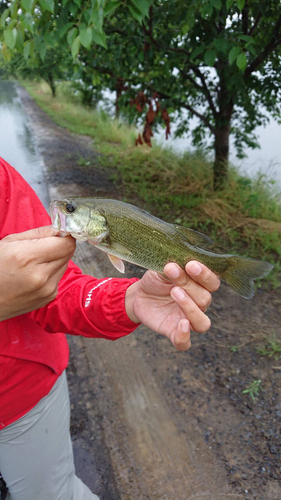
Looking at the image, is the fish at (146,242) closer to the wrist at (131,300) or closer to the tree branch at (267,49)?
the wrist at (131,300)

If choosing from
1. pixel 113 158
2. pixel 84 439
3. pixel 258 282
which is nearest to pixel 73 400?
pixel 84 439

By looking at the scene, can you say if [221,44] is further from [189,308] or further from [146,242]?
[189,308]

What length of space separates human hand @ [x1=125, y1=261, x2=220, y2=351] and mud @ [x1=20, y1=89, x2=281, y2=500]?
1.56 metres

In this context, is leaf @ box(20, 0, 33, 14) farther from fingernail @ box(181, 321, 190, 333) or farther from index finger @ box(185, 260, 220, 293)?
fingernail @ box(181, 321, 190, 333)

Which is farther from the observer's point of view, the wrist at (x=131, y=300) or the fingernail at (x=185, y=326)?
the wrist at (x=131, y=300)

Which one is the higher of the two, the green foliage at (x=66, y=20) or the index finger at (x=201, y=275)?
the green foliage at (x=66, y=20)

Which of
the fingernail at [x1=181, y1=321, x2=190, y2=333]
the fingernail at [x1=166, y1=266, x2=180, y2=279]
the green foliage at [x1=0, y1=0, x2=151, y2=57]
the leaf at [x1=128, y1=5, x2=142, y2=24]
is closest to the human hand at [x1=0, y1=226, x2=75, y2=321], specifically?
the fingernail at [x1=166, y1=266, x2=180, y2=279]

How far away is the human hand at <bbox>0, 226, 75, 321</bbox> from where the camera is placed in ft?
4.35

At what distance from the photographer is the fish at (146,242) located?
5.81ft

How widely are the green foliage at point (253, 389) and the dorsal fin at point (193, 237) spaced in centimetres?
192

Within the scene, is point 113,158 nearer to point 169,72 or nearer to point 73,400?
point 169,72

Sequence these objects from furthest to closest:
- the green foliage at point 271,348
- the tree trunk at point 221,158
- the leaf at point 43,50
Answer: the tree trunk at point 221,158, the green foliage at point 271,348, the leaf at point 43,50

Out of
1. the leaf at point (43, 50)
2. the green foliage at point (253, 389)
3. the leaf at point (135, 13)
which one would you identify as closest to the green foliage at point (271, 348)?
the green foliage at point (253, 389)

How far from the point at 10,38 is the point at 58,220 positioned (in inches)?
78.2
